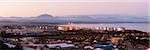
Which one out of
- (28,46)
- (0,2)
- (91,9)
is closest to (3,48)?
(28,46)

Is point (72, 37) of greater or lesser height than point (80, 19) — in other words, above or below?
below

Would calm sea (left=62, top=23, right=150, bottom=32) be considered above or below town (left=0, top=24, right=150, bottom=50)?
above

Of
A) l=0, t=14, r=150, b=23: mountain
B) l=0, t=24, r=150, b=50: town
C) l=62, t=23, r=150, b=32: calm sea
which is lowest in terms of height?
l=0, t=24, r=150, b=50: town

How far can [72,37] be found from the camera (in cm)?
266

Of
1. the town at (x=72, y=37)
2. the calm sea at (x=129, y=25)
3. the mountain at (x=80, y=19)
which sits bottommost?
the town at (x=72, y=37)

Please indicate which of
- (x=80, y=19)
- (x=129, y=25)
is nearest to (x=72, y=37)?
(x=80, y=19)

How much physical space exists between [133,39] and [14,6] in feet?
3.07

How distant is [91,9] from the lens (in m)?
2.65

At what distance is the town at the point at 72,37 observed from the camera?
8.64 ft

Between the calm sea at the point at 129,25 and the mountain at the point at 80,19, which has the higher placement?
the mountain at the point at 80,19

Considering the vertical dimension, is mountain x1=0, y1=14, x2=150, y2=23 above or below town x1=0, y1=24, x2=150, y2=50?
above

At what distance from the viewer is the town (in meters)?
2.63

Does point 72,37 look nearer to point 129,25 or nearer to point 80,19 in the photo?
point 80,19

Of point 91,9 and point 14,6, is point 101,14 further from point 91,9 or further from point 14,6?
point 14,6
